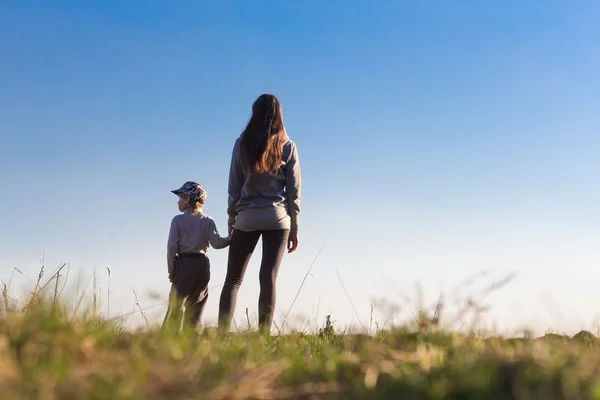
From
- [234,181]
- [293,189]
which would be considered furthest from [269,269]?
[234,181]

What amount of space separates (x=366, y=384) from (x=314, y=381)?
0.29 m

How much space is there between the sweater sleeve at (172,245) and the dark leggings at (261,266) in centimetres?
157

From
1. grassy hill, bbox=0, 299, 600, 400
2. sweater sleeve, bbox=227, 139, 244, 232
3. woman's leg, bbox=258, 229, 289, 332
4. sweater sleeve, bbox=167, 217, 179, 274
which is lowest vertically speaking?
grassy hill, bbox=0, 299, 600, 400

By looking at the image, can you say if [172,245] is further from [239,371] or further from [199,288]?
[239,371]

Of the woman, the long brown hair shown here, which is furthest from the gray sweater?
the long brown hair

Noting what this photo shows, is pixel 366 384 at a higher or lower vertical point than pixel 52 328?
lower

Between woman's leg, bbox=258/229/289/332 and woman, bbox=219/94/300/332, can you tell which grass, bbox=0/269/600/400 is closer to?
woman's leg, bbox=258/229/289/332

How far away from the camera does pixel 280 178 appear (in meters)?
6.33

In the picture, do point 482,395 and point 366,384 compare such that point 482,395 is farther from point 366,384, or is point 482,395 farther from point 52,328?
point 52,328

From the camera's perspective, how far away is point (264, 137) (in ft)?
20.3

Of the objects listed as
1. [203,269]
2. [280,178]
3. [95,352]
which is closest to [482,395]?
[95,352]

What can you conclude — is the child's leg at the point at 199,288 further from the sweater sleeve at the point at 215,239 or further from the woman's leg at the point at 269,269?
the woman's leg at the point at 269,269

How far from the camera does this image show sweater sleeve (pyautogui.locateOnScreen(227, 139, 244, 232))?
6.43 m

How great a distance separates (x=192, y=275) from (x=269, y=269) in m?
1.78
